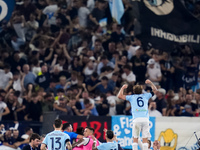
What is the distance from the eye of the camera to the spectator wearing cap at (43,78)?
23.0 m

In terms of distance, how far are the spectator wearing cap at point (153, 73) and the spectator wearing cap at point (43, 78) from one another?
3544 millimetres

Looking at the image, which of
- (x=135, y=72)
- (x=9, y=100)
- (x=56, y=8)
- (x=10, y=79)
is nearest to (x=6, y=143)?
(x=9, y=100)

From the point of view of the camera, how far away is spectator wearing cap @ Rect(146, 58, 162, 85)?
74.3 feet

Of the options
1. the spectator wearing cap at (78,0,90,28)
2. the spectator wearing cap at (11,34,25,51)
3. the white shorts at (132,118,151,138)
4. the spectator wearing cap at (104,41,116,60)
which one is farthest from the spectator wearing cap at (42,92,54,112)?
the white shorts at (132,118,151,138)

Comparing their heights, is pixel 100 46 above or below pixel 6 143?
above

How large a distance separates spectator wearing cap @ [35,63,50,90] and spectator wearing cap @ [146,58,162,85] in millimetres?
3544

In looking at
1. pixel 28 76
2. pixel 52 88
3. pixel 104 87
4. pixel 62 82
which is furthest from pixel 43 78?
pixel 104 87

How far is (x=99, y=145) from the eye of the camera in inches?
617

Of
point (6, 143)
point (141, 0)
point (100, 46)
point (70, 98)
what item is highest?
point (141, 0)

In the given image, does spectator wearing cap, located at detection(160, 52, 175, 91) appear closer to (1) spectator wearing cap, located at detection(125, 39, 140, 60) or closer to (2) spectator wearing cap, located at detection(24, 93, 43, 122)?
(1) spectator wearing cap, located at detection(125, 39, 140, 60)

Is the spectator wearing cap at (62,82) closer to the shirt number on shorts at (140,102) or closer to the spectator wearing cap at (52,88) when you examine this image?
the spectator wearing cap at (52,88)

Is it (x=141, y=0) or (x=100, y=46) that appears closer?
(x=141, y=0)

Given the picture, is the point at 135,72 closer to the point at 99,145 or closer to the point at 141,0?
the point at 141,0

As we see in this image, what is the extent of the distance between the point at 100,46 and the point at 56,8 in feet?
9.57
